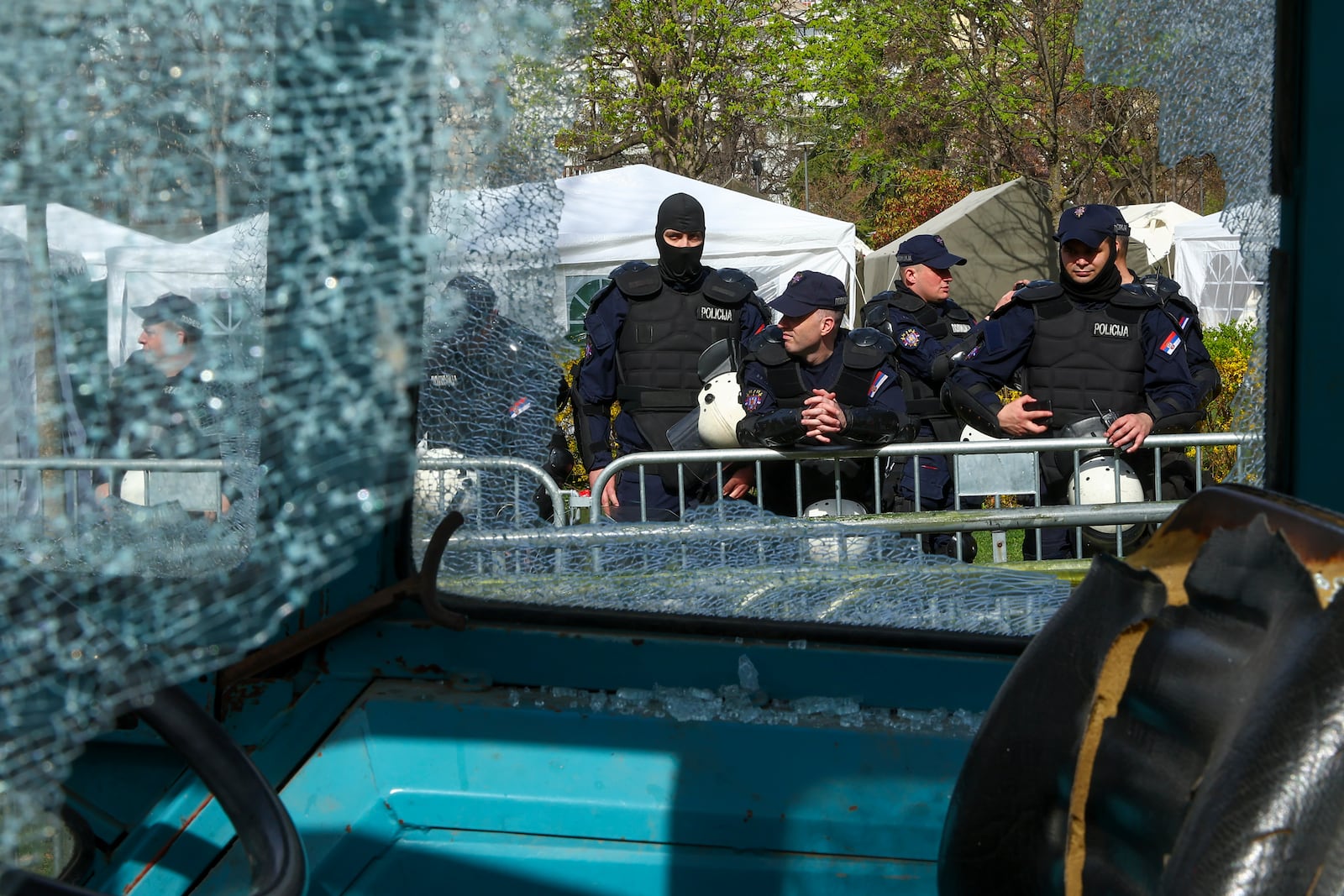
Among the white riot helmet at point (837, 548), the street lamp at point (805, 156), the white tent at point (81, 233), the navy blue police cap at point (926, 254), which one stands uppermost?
the street lamp at point (805, 156)

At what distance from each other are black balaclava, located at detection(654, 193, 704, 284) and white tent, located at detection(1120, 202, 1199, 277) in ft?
Answer: 14.4

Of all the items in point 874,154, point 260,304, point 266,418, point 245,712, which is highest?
point 874,154

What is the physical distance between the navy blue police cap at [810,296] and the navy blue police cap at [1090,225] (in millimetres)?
808

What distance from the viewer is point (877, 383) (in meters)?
3.98

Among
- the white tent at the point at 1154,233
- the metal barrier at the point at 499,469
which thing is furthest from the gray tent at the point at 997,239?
the metal barrier at the point at 499,469

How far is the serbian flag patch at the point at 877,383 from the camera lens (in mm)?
3971

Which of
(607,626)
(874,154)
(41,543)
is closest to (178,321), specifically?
(41,543)

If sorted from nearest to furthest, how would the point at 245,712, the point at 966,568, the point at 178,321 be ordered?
the point at 178,321 < the point at 245,712 < the point at 966,568

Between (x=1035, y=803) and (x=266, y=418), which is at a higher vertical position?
(x=266, y=418)

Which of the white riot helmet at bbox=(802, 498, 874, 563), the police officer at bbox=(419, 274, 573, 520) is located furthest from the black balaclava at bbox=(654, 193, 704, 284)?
the police officer at bbox=(419, 274, 573, 520)

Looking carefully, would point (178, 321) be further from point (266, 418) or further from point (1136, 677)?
point (1136, 677)

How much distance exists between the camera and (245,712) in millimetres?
1478

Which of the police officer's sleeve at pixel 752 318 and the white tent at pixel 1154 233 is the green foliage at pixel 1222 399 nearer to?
the police officer's sleeve at pixel 752 318

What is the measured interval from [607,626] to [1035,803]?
2.36 ft
